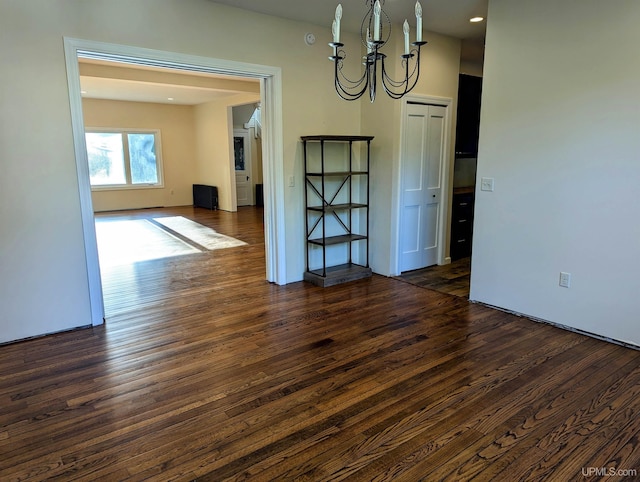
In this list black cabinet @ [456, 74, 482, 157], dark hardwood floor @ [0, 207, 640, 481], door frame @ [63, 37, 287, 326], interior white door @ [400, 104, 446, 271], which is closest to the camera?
dark hardwood floor @ [0, 207, 640, 481]

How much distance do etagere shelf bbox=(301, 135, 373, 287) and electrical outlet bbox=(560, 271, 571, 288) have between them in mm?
2083

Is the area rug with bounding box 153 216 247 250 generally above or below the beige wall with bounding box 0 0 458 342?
below

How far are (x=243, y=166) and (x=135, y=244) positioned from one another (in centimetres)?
547

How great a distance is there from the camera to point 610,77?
119 inches

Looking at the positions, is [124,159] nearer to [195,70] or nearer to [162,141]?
[162,141]

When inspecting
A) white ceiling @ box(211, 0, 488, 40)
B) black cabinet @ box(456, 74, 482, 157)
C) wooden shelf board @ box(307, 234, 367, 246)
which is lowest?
wooden shelf board @ box(307, 234, 367, 246)

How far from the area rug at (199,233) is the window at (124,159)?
2318mm

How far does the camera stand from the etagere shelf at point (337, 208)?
15.4 ft

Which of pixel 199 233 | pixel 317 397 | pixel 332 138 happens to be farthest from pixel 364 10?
pixel 199 233

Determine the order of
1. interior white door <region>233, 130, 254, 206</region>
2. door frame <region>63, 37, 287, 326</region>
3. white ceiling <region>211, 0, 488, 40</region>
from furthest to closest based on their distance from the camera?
interior white door <region>233, 130, 254, 206</region> → white ceiling <region>211, 0, 488, 40</region> → door frame <region>63, 37, 287, 326</region>

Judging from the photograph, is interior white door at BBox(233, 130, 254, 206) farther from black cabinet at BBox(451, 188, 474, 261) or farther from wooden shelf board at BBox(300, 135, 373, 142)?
wooden shelf board at BBox(300, 135, 373, 142)

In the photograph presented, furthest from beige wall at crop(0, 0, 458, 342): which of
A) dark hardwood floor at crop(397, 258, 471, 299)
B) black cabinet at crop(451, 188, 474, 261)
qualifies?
black cabinet at crop(451, 188, 474, 261)

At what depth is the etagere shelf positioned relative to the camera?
184 inches

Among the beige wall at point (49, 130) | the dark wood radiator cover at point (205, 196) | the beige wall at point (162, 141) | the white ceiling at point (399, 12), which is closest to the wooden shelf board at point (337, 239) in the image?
the beige wall at point (49, 130)
